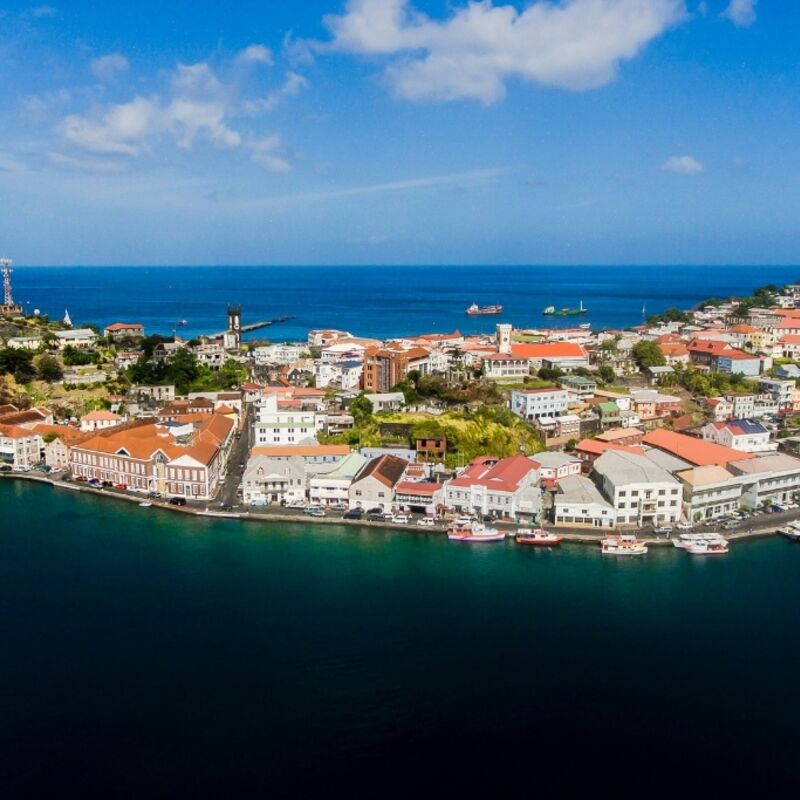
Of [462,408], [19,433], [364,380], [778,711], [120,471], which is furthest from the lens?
[364,380]

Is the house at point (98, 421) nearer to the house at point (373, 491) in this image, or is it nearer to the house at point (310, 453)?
the house at point (310, 453)

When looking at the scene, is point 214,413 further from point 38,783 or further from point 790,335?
point 790,335

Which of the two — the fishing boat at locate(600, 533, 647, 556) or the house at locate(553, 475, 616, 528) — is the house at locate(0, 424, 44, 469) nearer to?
the house at locate(553, 475, 616, 528)

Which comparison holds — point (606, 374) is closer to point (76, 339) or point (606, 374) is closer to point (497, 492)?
point (497, 492)

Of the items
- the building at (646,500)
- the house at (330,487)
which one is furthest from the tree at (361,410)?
the building at (646,500)

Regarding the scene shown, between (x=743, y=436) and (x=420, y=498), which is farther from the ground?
(x=743, y=436)

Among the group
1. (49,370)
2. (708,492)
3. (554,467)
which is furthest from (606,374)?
(49,370)

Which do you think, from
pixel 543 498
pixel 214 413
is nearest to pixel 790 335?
pixel 543 498
